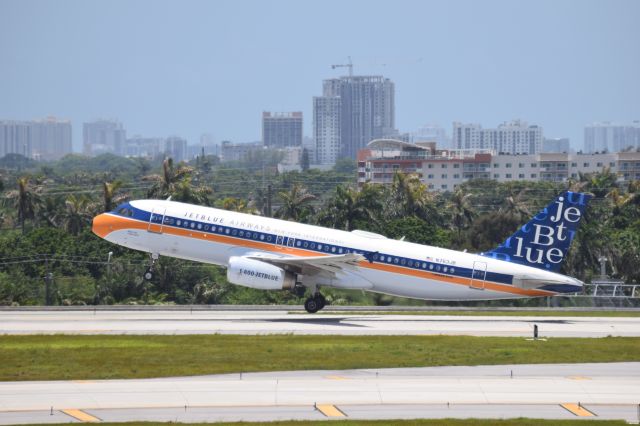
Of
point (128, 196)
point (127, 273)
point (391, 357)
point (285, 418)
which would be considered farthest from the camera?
point (128, 196)

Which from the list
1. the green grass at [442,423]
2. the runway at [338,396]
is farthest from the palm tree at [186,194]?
the green grass at [442,423]

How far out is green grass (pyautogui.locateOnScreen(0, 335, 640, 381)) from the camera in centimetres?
3400

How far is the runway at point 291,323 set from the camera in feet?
147

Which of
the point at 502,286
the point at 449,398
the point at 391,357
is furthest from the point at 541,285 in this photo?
the point at 449,398

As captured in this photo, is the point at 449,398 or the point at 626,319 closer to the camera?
the point at 449,398

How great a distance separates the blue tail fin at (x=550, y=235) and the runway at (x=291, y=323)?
2785mm

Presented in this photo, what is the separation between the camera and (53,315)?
52.2 metres

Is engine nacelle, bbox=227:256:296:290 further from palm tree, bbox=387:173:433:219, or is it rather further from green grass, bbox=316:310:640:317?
palm tree, bbox=387:173:433:219

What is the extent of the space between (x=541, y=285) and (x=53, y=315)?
22.4 m

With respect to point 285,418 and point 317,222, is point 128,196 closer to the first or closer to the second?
point 317,222

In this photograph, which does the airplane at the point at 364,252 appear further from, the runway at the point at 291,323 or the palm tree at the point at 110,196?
the palm tree at the point at 110,196

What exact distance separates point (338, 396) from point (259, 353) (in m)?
8.22

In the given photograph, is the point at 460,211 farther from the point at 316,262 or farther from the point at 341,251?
the point at 316,262

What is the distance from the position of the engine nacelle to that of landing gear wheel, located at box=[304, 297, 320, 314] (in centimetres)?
296
